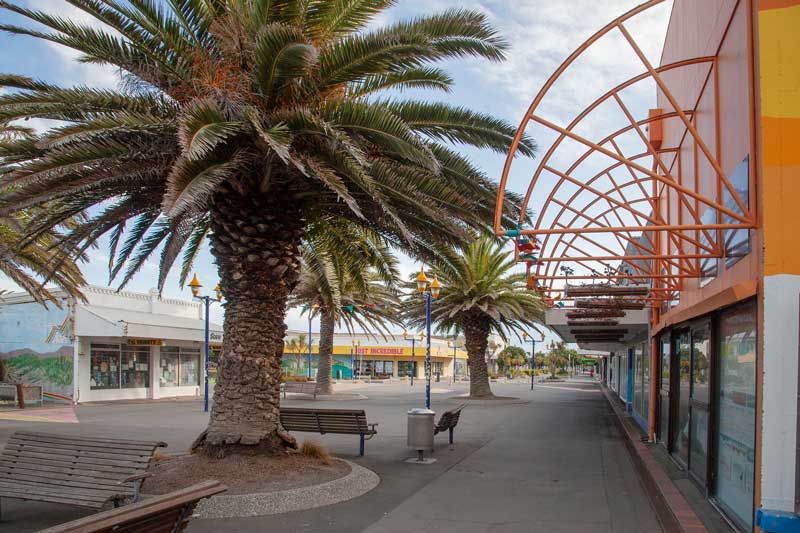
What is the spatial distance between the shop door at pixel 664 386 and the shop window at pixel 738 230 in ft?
19.6

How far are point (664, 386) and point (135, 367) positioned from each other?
946 inches

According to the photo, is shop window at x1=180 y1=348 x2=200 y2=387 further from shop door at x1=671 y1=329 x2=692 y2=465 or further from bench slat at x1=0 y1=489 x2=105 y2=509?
bench slat at x1=0 y1=489 x2=105 y2=509

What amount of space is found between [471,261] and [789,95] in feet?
76.7

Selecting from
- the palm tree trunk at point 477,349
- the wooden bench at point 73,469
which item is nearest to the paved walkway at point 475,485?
the wooden bench at point 73,469

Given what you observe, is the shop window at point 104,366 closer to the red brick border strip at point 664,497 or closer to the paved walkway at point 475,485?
the paved walkway at point 475,485

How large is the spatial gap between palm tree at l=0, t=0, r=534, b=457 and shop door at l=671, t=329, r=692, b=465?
4311mm

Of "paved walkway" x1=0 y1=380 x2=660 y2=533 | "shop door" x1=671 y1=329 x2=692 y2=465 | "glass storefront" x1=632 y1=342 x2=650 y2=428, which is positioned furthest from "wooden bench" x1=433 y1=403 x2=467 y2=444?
"glass storefront" x1=632 y1=342 x2=650 y2=428

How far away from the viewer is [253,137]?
9031 mm

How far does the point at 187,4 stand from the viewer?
30.7ft

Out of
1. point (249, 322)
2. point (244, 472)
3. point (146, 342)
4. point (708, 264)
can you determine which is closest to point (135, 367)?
point (146, 342)

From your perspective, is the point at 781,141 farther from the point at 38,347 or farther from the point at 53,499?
the point at 38,347

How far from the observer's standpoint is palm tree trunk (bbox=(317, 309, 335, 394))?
3222 cm

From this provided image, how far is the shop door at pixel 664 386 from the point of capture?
45.0 ft

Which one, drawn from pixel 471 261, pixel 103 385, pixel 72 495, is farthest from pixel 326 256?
pixel 103 385
